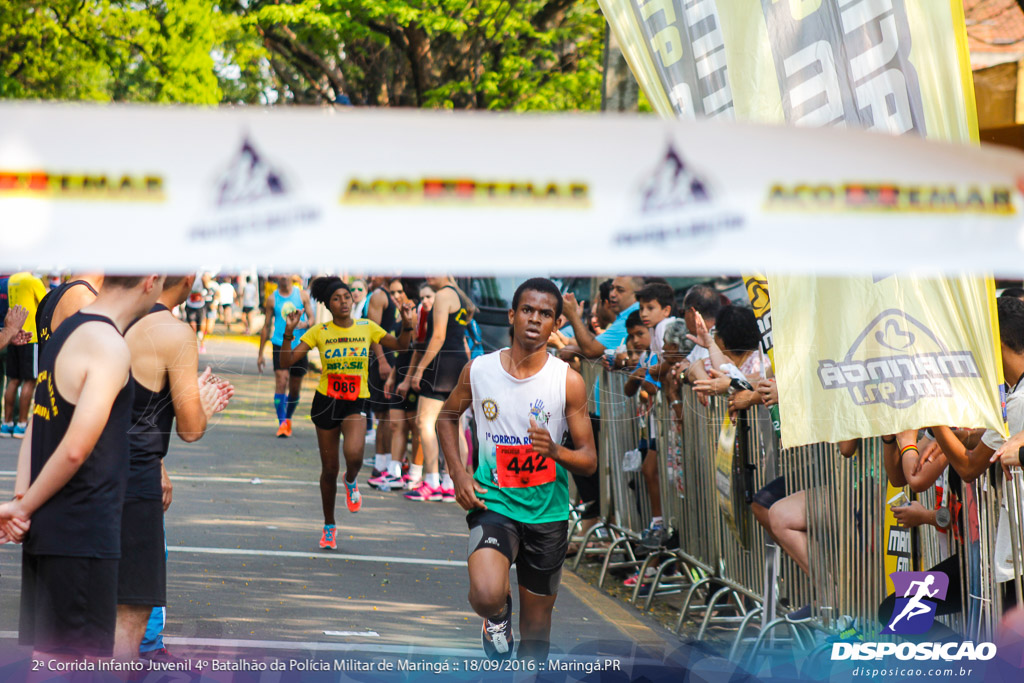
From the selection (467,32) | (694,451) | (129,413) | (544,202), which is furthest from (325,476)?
(467,32)

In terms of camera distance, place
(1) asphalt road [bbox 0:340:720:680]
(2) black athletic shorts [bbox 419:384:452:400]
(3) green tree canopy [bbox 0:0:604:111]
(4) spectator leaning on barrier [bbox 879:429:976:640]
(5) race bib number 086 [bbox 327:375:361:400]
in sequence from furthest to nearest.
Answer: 1. (3) green tree canopy [bbox 0:0:604:111]
2. (2) black athletic shorts [bbox 419:384:452:400]
3. (5) race bib number 086 [bbox 327:375:361:400]
4. (1) asphalt road [bbox 0:340:720:680]
5. (4) spectator leaning on barrier [bbox 879:429:976:640]

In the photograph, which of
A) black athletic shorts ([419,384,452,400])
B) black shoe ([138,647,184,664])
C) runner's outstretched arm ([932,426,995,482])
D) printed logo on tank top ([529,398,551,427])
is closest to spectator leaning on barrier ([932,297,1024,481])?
runner's outstretched arm ([932,426,995,482])

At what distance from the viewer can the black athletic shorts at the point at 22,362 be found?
12.4 m

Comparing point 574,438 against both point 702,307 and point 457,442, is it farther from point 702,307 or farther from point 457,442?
point 702,307

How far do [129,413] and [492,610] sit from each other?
6.30 feet

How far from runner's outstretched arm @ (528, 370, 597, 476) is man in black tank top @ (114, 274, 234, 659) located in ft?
4.69

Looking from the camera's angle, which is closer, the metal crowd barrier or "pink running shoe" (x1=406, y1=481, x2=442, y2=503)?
the metal crowd barrier

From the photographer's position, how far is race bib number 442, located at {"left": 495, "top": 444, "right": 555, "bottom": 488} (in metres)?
5.50

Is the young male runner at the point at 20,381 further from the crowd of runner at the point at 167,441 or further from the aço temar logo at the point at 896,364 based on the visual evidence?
the aço temar logo at the point at 896,364

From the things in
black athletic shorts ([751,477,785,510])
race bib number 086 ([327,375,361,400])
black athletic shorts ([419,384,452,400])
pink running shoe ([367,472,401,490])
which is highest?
race bib number 086 ([327,375,361,400])

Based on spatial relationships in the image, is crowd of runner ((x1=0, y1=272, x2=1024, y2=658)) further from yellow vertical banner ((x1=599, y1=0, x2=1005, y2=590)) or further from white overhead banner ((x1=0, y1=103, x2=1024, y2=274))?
white overhead banner ((x1=0, y1=103, x2=1024, y2=274))

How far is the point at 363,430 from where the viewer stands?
8797 millimetres

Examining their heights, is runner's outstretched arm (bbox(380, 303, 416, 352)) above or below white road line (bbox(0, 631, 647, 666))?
above

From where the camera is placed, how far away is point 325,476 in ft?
27.8
